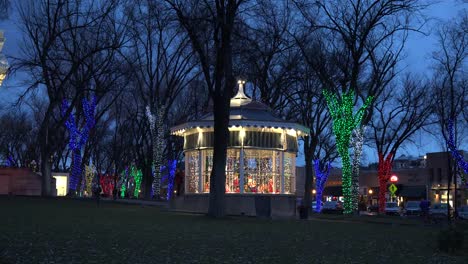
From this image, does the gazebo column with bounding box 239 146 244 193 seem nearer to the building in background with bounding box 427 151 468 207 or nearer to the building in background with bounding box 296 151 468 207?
the building in background with bounding box 296 151 468 207

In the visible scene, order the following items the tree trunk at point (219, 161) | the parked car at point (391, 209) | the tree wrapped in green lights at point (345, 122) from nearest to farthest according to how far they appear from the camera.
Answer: the tree trunk at point (219, 161) < the tree wrapped in green lights at point (345, 122) < the parked car at point (391, 209)

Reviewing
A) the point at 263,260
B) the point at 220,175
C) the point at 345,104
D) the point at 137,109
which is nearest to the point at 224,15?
the point at 220,175

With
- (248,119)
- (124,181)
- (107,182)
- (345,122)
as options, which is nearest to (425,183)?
(124,181)

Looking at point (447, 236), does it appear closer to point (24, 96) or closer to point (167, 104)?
point (24, 96)

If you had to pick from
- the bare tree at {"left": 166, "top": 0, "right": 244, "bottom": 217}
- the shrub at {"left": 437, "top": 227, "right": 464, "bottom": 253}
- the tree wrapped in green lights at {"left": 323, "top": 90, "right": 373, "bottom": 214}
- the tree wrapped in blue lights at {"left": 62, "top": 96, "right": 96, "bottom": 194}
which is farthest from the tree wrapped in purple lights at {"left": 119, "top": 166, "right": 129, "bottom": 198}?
the shrub at {"left": 437, "top": 227, "right": 464, "bottom": 253}

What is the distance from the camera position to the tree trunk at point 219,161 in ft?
84.3

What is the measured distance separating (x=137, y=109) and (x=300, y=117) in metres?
15.8

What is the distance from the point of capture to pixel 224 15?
86.6ft

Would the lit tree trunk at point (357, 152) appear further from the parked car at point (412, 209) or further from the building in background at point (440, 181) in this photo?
the building in background at point (440, 181)

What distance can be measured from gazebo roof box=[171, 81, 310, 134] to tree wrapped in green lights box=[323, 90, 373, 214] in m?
2.94

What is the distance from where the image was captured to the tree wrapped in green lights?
116 ft

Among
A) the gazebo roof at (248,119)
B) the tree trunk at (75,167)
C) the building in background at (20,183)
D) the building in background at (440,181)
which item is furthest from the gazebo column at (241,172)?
the building in background at (440,181)

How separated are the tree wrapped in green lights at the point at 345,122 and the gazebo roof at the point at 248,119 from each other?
294 centimetres

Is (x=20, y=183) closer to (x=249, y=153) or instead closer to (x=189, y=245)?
(x=249, y=153)
